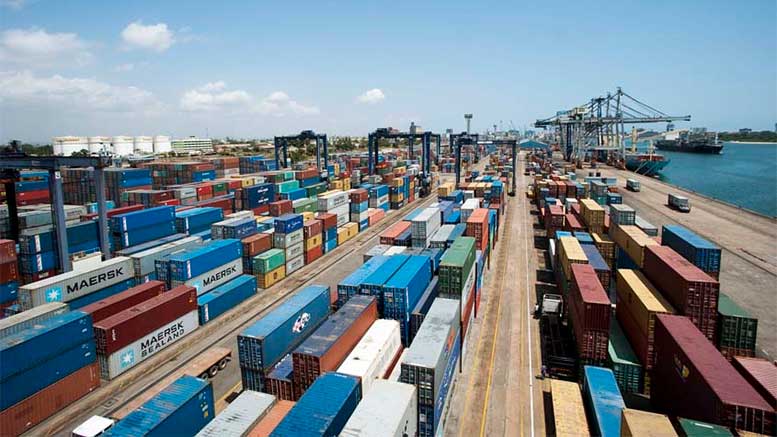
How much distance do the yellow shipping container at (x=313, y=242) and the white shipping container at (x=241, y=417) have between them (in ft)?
86.8

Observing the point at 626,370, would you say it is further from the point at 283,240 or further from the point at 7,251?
the point at 7,251

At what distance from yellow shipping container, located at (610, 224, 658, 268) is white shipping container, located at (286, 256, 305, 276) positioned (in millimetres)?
28366

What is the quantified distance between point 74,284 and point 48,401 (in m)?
7.73

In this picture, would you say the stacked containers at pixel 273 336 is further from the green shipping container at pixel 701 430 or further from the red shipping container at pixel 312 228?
the red shipping container at pixel 312 228

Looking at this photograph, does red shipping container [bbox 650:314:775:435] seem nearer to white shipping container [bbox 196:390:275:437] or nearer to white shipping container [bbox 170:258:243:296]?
white shipping container [bbox 196:390:275:437]

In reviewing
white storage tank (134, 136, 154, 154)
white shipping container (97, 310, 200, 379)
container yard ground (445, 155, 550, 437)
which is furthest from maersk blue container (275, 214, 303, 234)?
white storage tank (134, 136, 154, 154)

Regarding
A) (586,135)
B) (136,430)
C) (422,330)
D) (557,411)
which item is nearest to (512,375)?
(557,411)

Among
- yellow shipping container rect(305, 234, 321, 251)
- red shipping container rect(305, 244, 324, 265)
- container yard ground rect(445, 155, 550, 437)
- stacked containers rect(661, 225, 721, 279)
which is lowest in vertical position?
container yard ground rect(445, 155, 550, 437)

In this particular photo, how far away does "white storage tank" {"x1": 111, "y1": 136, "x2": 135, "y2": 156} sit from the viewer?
182 metres

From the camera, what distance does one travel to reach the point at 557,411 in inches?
675

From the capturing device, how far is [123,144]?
186 m

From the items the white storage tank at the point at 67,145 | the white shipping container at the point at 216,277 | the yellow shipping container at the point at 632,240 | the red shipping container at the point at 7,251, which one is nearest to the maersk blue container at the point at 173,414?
the white shipping container at the point at 216,277

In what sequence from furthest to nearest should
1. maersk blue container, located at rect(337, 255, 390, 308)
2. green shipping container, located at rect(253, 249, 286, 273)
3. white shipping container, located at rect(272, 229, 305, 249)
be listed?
white shipping container, located at rect(272, 229, 305, 249) → green shipping container, located at rect(253, 249, 286, 273) → maersk blue container, located at rect(337, 255, 390, 308)

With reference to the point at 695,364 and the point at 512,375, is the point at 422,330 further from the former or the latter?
the point at 695,364
